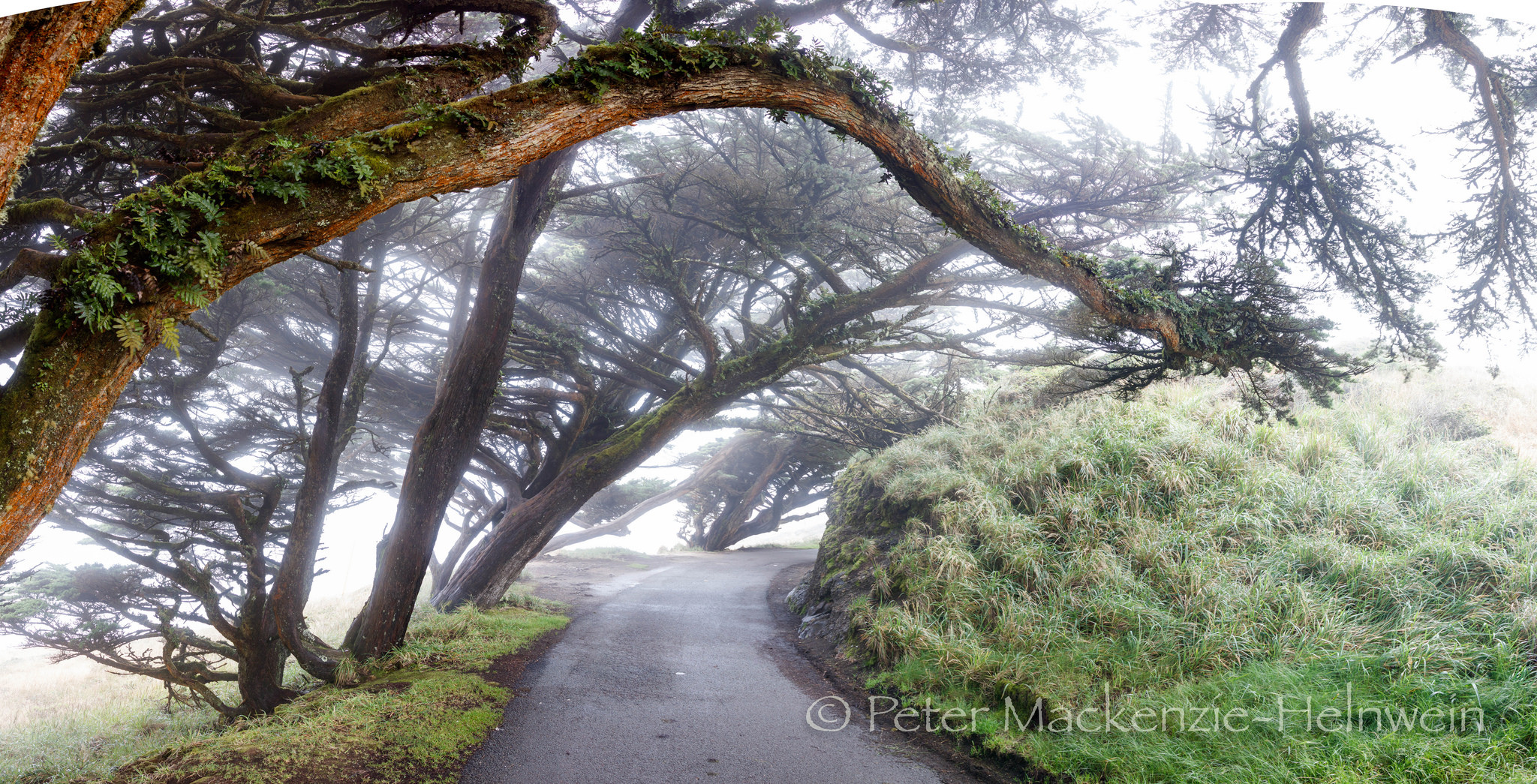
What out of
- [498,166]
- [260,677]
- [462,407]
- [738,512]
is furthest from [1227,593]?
[738,512]

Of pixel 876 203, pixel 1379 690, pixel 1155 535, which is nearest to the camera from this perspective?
pixel 1379 690

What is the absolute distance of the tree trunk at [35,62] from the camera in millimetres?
2061

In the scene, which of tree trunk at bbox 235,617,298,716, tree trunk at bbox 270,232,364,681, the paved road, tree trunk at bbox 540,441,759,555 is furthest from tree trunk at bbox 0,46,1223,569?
tree trunk at bbox 540,441,759,555

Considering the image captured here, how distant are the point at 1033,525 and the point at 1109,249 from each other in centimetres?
461

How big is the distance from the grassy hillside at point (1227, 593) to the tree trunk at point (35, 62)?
218 inches

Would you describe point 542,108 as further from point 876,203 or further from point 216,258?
point 876,203

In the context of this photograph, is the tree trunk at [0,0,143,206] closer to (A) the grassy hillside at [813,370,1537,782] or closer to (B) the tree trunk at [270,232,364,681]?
(B) the tree trunk at [270,232,364,681]

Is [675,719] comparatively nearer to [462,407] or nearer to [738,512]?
[462,407]

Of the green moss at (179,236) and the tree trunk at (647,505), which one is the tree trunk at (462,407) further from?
the tree trunk at (647,505)

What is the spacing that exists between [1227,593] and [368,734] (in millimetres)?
6039

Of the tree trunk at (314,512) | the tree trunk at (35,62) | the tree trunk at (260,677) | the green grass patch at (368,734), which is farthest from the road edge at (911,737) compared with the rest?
the tree trunk at (35,62)

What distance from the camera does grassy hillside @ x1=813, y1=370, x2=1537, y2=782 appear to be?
351cm

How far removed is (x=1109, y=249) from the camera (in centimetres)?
903

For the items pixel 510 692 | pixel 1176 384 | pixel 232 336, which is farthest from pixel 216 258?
pixel 1176 384
